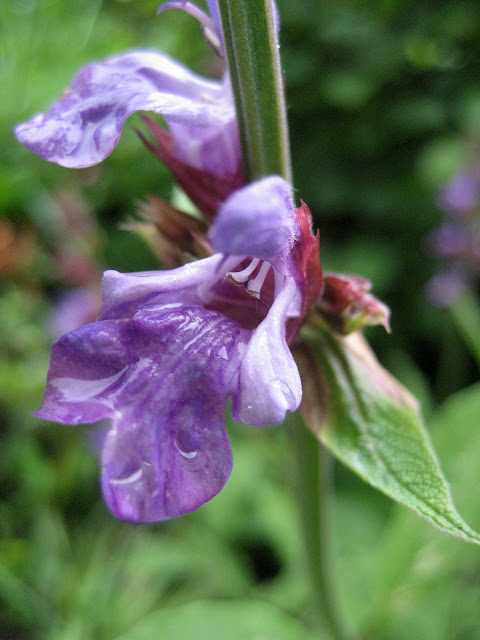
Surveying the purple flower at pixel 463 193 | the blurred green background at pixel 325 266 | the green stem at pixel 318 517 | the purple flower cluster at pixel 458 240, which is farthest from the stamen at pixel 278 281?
the purple flower at pixel 463 193

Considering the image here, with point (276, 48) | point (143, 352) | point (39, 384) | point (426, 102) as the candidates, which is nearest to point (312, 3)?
point (426, 102)

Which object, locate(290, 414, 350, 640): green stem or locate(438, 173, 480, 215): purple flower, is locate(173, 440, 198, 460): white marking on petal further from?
locate(438, 173, 480, 215): purple flower

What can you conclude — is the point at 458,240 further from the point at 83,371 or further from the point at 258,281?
the point at 83,371

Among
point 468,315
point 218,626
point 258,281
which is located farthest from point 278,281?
point 468,315

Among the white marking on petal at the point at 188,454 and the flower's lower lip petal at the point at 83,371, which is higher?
the flower's lower lip petal at the point at 83,371

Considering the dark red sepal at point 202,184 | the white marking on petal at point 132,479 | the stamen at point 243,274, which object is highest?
the dark red sepal at point 202,184

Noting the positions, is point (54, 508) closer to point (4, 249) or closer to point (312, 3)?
point (4, 249)

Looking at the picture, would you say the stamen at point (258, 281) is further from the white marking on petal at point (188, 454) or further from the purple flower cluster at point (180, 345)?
the white marking on petal at point (188, 454)
